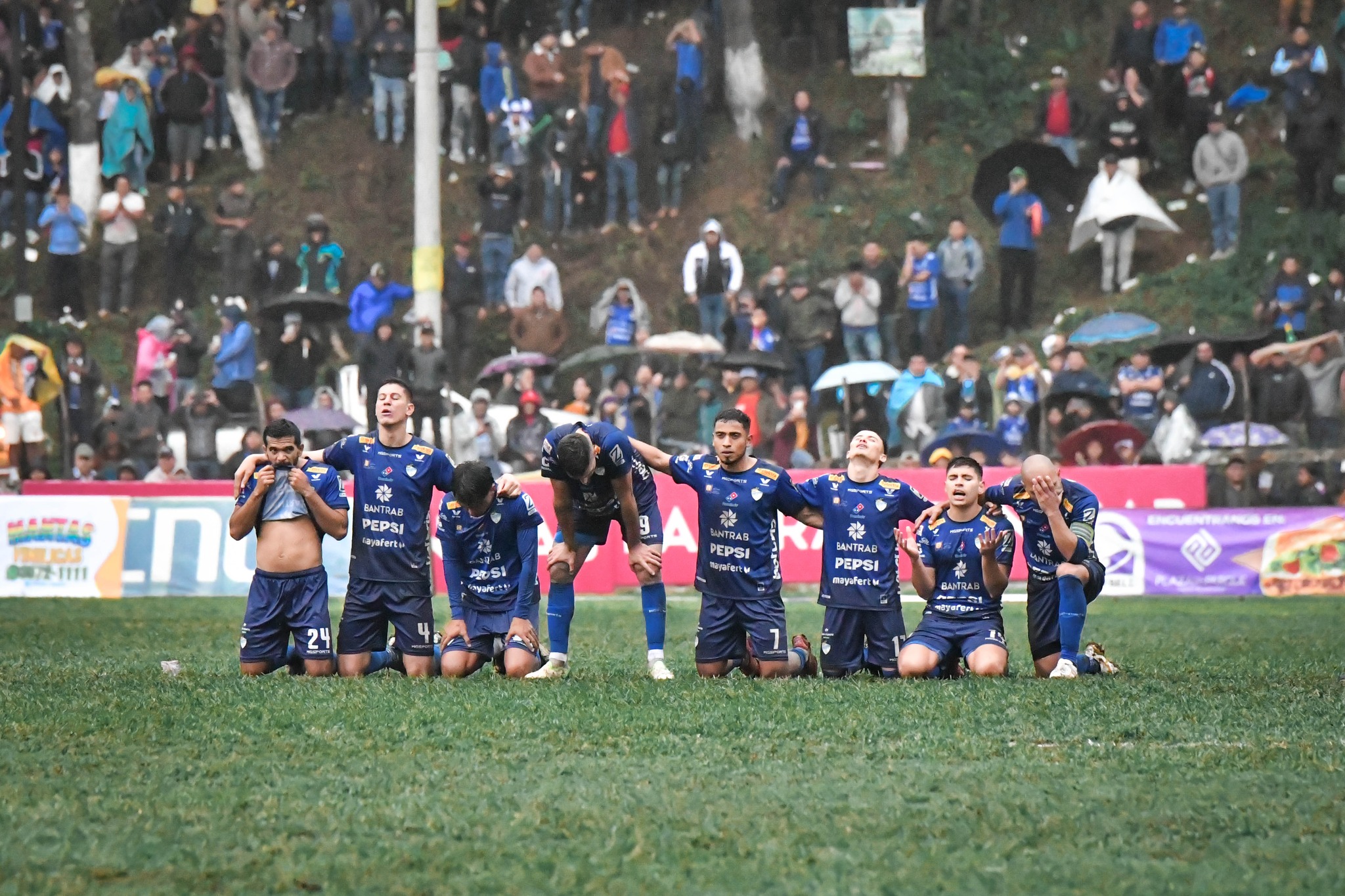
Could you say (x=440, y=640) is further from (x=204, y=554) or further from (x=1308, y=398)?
(x=1308, y=398)

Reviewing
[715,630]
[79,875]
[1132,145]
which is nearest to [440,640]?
[715,630]

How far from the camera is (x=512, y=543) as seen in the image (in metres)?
11.7

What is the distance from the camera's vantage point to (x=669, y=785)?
24.2 ft

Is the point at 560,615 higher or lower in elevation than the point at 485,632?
higher

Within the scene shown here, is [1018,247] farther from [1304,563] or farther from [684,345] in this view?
[1304,563]

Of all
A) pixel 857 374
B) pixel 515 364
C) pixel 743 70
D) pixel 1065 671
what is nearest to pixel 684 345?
pixel 515 364

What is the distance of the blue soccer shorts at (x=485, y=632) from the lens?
1160cm

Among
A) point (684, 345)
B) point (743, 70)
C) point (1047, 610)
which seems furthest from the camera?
point (743, 70)

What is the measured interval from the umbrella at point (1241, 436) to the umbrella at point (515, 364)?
9648mm

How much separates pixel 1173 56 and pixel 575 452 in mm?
20696

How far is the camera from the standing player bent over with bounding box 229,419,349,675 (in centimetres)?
1154

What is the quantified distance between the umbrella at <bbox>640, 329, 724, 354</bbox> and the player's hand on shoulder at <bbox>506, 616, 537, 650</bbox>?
1439cm

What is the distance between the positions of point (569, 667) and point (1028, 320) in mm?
17087

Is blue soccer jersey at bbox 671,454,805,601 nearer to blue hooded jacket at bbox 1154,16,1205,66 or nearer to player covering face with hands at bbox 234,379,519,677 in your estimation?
player covering face with hands at bbox 234,379,519,677
